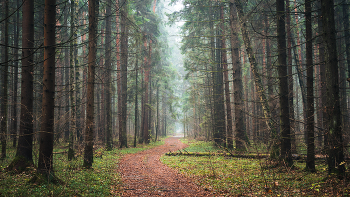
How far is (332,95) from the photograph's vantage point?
5477 mm

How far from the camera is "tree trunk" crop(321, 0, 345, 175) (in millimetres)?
5371

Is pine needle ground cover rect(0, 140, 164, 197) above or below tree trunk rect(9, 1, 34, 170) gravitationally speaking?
below

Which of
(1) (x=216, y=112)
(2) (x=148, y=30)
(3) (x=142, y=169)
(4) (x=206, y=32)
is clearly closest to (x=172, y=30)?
(2) (x=148, y=30)

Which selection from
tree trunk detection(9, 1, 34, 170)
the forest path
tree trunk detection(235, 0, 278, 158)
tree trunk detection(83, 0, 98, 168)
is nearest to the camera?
the forest path

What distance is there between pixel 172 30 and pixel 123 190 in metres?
57.8

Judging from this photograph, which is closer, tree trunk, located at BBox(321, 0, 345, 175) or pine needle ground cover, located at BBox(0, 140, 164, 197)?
pine needle ground cover, located at BBox(0, 140, 164, 197)

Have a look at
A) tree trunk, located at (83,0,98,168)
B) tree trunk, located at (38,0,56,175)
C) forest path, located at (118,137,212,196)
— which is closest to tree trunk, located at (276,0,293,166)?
forest path, located at (118,137,212,196)

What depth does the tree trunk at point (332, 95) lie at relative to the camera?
5.37m

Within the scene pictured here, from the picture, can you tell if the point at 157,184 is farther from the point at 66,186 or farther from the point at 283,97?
the point at 283,97

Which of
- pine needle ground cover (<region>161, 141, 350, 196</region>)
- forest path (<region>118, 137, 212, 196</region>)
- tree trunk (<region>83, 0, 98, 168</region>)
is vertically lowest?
forest path (<region>118, 137, 212, 196</region>)

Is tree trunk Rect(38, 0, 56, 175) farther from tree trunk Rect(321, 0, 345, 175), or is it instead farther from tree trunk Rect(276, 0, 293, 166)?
tree trunk Rect(276, 0, 293, 166)

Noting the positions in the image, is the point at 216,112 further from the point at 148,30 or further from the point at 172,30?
the point at 172,30

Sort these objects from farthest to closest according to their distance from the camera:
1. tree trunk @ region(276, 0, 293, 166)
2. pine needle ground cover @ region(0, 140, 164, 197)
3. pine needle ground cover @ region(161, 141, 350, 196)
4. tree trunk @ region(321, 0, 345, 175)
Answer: tree trunk @ region(276, 0, 293, 166)
tree trunk @ region(321, 0, 345, 175)
pine needle ground cover @ region(161, 141, 350, 196)
pine needle ground cover @ region(0, 140, 164, 197)

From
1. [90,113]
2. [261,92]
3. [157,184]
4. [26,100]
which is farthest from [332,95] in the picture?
[26,100]
